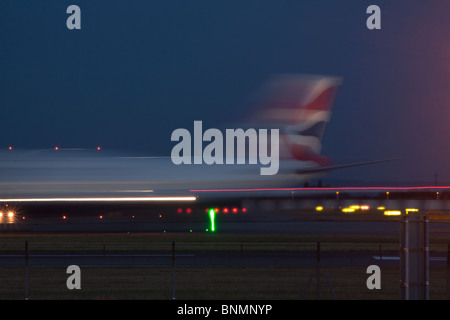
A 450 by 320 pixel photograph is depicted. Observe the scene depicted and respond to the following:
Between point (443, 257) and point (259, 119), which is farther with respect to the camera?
point (259, 119)

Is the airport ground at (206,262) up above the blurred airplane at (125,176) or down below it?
below

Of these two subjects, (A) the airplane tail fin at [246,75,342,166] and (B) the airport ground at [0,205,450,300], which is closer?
(B) the airport ground at [0,205,450,300]

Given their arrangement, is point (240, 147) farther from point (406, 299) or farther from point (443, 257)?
point (406, 299)

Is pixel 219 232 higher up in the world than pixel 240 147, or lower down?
lower down

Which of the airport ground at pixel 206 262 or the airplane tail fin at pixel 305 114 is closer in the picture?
the airport ground at pixel 206 262

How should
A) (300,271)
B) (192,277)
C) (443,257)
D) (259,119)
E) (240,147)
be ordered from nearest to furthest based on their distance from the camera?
(192,277)
(300,271)
(443,257)
(240,147)
(259,119)

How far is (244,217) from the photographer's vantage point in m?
49.6

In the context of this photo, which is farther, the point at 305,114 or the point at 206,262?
the point at 305,114

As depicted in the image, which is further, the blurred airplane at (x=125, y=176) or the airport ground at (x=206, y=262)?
the blurred airplane at (x=125, y=176)

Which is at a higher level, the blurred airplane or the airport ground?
the blurred airplane

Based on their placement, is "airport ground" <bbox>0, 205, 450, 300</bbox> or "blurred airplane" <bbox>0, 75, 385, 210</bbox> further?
"blurred airplane" <bbox>0, 75, 385, 210</bbox>

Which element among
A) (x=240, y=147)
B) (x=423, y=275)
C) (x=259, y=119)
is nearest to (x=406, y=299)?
(x=423, y=275)

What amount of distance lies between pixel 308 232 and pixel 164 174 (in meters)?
12.1
